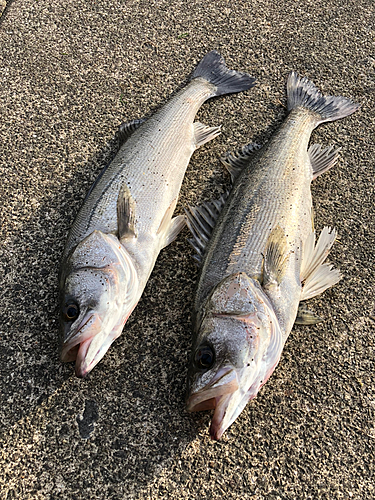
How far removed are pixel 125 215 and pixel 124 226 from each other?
92 mm

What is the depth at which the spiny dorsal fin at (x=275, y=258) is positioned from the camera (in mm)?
2641

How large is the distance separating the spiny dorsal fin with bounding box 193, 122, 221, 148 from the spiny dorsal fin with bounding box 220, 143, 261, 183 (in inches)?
10.9

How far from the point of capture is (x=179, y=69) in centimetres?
443

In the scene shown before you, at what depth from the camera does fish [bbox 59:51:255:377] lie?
2.56 metres

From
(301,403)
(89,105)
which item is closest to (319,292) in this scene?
(301,403)

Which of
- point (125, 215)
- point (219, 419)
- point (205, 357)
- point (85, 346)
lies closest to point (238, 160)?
point (125, 215)

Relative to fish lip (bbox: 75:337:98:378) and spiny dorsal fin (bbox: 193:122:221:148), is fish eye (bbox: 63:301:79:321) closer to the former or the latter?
fish lip (bbox: 75:337:98:378)

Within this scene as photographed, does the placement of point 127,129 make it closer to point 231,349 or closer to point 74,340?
point 74,340

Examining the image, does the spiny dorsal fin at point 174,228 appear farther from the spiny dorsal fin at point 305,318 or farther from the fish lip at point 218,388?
the fish lip at point 218,388

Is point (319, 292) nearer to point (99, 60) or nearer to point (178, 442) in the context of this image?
point (178, 442)

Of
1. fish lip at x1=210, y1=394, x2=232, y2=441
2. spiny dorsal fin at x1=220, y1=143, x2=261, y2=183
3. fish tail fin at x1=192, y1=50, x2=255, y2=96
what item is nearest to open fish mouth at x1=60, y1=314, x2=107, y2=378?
fish lip at x1=210, y1=394, x2=232, y2=441

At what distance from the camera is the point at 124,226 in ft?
9.78

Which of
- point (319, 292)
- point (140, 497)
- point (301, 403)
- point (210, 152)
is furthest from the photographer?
point (210, 152)

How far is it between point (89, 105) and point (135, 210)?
→ 1664 millimetres
